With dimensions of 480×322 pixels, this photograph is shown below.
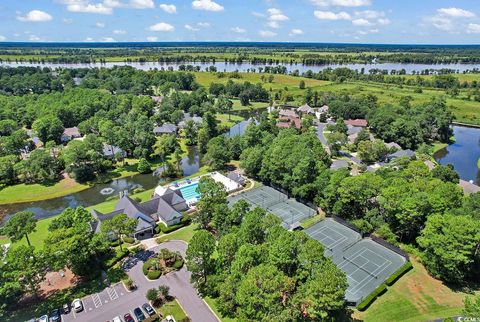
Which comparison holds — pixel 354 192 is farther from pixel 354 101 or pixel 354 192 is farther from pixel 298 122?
pixel 354 101

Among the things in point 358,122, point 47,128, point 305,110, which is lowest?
point 358,122

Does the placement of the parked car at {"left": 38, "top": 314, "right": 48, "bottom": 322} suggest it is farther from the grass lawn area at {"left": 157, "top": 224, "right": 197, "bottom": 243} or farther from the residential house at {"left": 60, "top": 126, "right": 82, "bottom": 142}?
the residential house at {"left": 60, "top": 126, "right": 82, "bottom": 142}

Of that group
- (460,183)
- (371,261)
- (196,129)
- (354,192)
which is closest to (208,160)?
(196,129)

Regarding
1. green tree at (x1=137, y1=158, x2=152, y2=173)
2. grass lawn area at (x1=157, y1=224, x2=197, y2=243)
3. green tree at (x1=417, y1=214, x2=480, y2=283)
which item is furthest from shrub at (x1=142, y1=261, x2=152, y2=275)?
green tree at (x1=417, y1=214, x2=480, y2=283)

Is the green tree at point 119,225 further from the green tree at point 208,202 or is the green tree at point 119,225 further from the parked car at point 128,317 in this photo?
the parked car at point 128,317

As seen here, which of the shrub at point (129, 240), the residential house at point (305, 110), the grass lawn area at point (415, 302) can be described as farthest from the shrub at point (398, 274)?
the residential house at point (305, 110)

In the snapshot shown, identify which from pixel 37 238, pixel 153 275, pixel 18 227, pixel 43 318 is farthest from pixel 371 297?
pixel 37 238

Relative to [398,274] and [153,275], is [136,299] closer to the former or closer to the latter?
[153,275]
